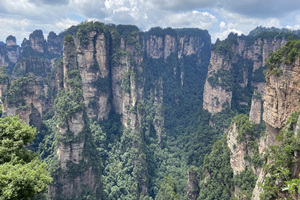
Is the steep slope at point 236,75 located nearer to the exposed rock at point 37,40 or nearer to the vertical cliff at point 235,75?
the vertical cliff at point 235,75

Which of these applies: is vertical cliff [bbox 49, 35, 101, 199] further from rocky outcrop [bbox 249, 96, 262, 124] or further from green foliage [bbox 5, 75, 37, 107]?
rocky outcrop [bbox 249, 96, 262, 124]

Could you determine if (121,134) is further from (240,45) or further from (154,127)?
(240,45)

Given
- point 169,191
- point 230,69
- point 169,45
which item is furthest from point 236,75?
point 169,191

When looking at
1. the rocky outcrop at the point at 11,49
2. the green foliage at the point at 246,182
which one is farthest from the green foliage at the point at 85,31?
the rocky outcrop at the point at 11,49

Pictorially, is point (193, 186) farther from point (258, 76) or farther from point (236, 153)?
point (258, 76)

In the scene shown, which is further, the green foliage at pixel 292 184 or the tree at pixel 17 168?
the tree at pixel 17 168
